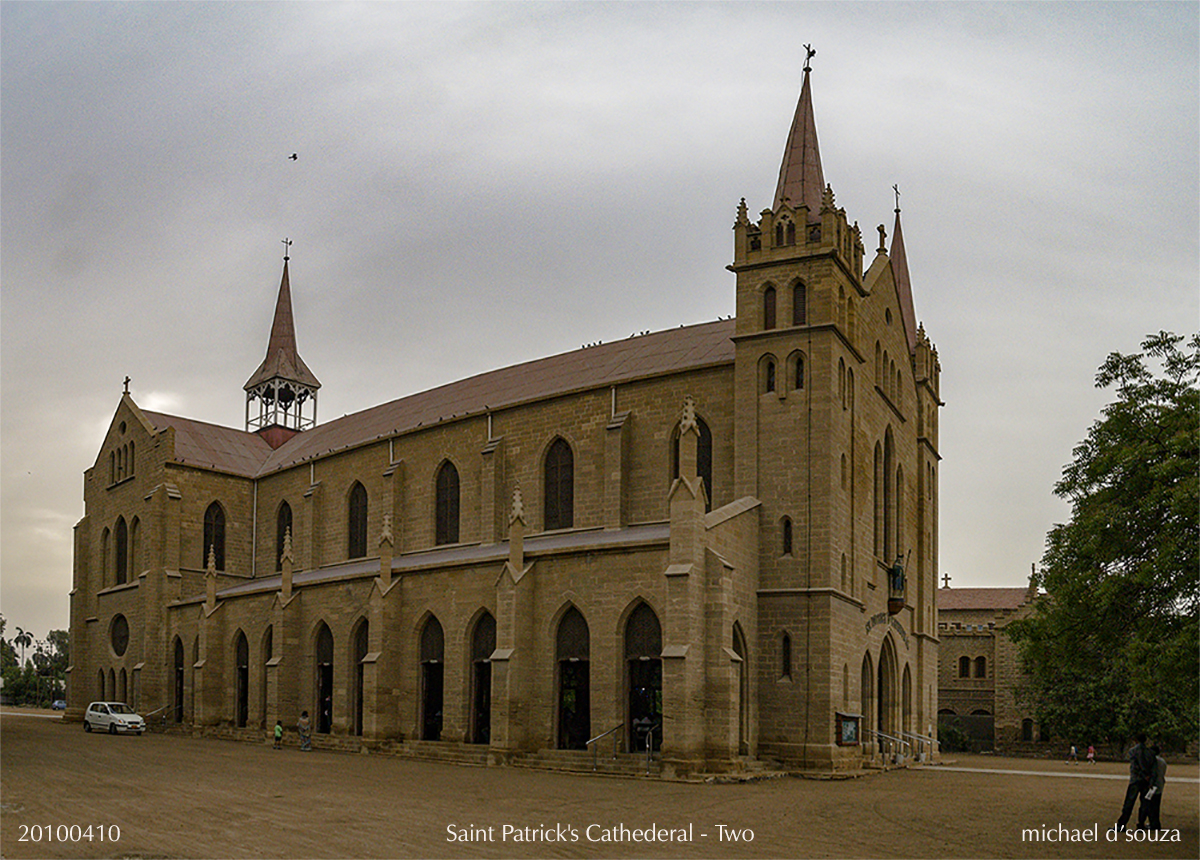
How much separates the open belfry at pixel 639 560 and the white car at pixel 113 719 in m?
2.45

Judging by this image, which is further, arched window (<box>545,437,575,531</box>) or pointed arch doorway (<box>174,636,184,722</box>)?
pointed arch doorway (<box>174,636,184,722</box>)

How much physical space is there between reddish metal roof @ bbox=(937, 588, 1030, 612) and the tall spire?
42699 millimetres

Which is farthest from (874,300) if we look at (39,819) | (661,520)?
(39,819)

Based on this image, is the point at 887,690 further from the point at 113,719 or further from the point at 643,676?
the point at 113,719

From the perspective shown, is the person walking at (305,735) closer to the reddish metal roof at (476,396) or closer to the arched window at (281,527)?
the reddish metal roof at (476,396)

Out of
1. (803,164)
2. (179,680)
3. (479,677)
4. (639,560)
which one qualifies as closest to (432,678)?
(479,677)

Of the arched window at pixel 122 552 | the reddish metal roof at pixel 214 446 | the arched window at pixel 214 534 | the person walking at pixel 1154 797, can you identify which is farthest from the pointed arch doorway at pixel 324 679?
the person walking at pixel 1154 797

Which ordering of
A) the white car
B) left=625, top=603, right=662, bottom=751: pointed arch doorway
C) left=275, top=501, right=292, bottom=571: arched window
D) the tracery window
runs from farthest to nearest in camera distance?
left=275, top=501, right=292, bottom=571: arched window < the white car < the tracery window < left=625, top=603, right=662, bottom=751: pointed arch doorway

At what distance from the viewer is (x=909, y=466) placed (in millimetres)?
46438

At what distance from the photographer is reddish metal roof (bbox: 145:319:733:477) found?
138 feet

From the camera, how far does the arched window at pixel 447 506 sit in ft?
154

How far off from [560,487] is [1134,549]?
23137 millimetres

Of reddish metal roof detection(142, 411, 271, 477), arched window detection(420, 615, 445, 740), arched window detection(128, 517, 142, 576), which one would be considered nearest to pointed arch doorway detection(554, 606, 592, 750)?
arched window detection(420, 615, 445, 740)

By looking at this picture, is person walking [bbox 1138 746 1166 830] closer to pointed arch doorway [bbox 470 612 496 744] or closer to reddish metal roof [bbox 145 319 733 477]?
reddish metal roof [bbox 145 319 733 477]
